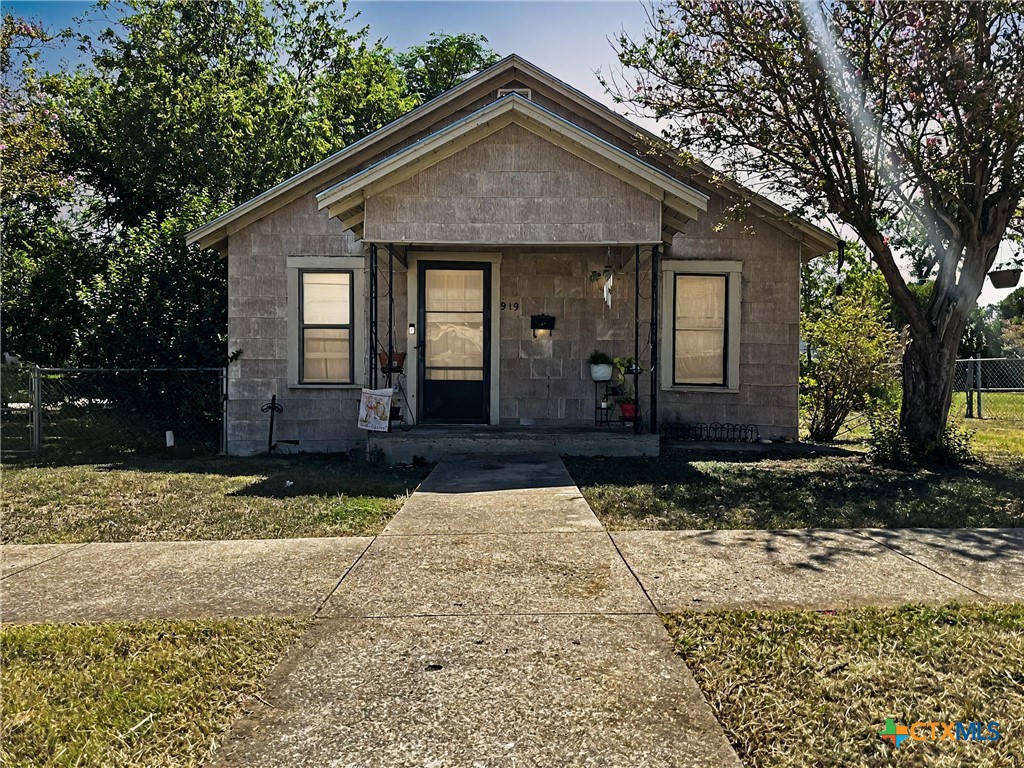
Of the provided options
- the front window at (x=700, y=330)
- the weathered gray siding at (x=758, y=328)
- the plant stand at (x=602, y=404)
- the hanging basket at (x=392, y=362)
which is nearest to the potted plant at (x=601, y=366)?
the plant stand at (x=602, y=404)

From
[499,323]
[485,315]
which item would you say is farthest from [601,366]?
[485,315]

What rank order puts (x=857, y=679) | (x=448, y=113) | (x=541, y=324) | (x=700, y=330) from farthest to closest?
(x=448, y=113) → (x=700, y=330) → (x=541, y=324) → (x=857, y=679)

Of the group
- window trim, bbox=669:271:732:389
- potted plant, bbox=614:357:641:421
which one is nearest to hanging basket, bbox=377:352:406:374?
potted plant, bbox=614:357:641:421

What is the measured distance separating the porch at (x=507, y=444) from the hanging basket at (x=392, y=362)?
95 centimetres

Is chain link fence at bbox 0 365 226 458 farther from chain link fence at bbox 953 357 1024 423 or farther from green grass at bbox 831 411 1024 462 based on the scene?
chain link fence at bbox 953 357 1024 423

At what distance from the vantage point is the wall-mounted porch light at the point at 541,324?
10758 mm

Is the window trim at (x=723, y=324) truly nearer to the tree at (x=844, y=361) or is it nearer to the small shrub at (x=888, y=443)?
the tree at (x=844, y=361)

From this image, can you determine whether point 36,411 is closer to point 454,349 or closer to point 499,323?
point 454,349

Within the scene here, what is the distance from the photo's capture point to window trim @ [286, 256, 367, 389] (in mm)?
10859

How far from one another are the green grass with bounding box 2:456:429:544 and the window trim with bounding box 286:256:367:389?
1701 mm

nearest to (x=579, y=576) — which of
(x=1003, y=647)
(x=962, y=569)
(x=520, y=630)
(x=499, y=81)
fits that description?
(x=520, y=630)

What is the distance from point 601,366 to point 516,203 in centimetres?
275

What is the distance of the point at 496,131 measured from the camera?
30.2 feet

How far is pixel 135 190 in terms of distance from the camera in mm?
19531
